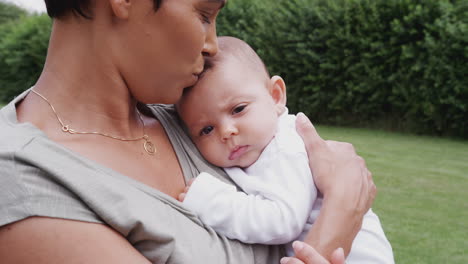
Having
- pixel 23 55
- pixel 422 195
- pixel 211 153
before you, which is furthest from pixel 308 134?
pixel 23 55

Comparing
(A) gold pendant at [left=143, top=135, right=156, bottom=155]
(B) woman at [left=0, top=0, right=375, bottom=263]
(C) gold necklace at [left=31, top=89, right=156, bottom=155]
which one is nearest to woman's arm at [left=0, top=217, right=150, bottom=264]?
(B) woman at [left=0, top=0, right=375, bottom=263]

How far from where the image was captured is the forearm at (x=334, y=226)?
1.76 meters

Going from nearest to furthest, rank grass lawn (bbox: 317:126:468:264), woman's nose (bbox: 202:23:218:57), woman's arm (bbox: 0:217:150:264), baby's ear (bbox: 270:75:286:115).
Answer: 1. woman's arm (bbox: 0:217:150:264)
2. woman's nose (bbox: 202:23:218:57)
3. baby's ear (bbox: 270:75:286:115)
4. grass lawn (bbox: 317:126:468:264)

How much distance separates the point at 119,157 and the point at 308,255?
0.70 meters

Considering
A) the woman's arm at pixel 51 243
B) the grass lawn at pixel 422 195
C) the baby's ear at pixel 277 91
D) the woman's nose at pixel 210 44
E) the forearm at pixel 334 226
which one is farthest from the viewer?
the grass lawn at pixel 422 195

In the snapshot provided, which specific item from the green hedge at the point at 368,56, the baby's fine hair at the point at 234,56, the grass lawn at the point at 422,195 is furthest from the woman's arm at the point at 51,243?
the green hedge at the point at 368,56

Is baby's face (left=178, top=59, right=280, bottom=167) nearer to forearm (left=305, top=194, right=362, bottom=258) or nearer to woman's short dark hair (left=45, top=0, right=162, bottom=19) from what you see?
forearm (left=305, top=194, right=362, bottom=258)

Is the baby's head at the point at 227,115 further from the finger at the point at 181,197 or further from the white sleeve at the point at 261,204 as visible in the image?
the finger at the point at 181,197

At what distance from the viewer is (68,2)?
1.63m

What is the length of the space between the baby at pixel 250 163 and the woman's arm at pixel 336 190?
0.16 feet

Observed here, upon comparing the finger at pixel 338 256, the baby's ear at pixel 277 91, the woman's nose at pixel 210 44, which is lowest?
the finger at pixel 338 256

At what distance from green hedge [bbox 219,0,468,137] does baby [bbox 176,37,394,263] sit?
8.63 meters

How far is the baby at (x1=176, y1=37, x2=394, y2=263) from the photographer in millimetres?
1784

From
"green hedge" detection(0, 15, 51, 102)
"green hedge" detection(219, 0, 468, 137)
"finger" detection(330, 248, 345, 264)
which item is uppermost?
"finger" detection(330, 248, 345, 264)
